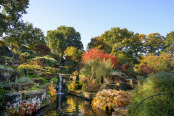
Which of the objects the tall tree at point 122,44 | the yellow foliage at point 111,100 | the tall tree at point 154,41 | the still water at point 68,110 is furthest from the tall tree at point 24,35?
the tall tree at point 154,41

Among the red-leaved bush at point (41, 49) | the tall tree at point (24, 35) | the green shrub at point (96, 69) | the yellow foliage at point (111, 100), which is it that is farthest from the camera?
the red-leaved bush at point (41, 49)

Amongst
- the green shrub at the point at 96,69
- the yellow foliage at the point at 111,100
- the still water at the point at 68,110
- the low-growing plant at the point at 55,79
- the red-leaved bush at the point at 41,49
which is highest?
the red-leaved bush at the point at 41,49

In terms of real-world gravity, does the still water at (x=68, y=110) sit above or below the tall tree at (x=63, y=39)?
below

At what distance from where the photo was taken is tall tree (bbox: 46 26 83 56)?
32500 millimetres

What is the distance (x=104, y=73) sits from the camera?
863 centimetres

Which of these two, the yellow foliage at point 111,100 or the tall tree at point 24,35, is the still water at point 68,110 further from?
the tall tree at point 24,35

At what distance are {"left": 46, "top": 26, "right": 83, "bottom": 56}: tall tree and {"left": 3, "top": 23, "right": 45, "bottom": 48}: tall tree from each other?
40.6 feet

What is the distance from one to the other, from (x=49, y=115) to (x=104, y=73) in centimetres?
513

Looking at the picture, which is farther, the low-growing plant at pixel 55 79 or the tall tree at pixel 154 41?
the tall tree at pixel 154 41

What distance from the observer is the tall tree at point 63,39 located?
32500mm

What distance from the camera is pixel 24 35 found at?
58.2 feet

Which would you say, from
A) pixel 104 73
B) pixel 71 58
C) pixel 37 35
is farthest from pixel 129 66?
pixel 37 35

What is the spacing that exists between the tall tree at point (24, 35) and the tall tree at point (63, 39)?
12384 millimetres

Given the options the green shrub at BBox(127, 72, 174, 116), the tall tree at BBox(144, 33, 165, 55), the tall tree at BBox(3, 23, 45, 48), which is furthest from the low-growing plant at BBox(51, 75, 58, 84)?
the tall tree at BBox(144, 33, 165, 55)
